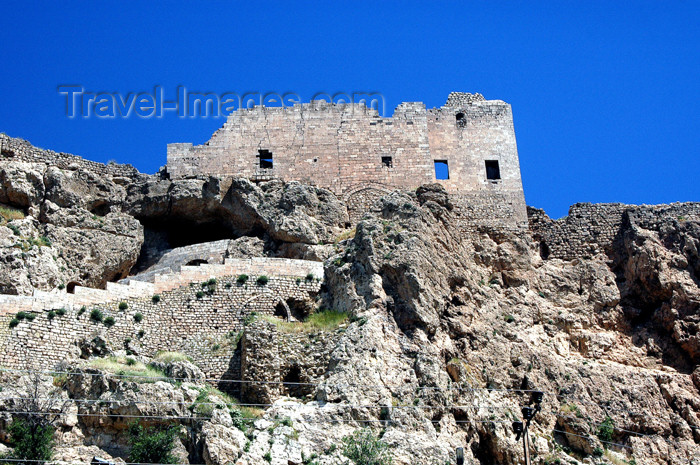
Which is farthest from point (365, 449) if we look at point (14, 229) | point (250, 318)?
point (14, 229)

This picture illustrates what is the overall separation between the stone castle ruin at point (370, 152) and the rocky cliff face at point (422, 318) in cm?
128

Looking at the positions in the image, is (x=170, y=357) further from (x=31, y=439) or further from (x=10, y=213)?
(x=10, y=213)

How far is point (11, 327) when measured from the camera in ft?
91.4

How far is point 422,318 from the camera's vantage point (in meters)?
30.0

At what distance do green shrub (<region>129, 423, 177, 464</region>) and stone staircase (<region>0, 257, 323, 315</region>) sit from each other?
20.7 ft

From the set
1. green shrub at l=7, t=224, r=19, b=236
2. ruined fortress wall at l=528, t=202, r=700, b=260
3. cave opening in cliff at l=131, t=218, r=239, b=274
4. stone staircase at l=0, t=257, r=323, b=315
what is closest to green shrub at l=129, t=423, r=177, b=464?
stone staircase at l=0, t=257, r=323, b=315

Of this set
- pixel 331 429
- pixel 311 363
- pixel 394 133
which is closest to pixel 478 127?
pixel 394 133

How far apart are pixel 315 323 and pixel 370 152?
38.0 ft

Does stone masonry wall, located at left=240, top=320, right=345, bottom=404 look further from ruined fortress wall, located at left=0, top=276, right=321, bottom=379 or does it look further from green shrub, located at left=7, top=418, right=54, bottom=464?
green shrub, located at left=7, top=418, right=54, bottom=464

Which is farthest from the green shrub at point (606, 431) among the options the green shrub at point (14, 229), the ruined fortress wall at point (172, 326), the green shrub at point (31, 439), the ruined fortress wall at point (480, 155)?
the green shrub at point (14, 229)

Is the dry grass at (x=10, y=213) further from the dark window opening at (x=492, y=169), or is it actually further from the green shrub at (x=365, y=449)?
the dark window opening at (x=492, y=169)

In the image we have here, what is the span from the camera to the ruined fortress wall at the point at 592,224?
38.1 m

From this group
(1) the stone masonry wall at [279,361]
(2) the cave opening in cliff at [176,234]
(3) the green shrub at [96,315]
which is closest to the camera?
(1) the stone masonry wall at [279,361]

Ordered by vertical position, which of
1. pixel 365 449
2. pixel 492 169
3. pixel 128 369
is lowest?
pixel 365 449
